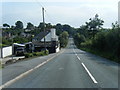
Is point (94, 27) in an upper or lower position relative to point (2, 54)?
upper

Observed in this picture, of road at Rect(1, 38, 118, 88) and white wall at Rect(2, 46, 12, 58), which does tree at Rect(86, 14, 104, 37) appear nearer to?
white wall at Rect(2, 46, 12, 58)

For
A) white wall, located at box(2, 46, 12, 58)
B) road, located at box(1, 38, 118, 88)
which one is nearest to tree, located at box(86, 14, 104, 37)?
white wall, located at box(2, 46, 12, 58)

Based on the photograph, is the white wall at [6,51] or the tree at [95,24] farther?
the tree at [95,24]

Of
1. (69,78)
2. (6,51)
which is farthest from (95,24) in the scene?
(69,78)

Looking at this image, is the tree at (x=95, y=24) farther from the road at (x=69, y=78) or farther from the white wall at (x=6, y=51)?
the road at (x=69, y=78)

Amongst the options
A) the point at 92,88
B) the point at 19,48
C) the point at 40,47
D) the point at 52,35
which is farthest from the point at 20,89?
the point at 52,35

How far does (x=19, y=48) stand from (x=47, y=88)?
64876 mm

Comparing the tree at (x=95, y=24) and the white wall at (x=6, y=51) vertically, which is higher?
the tree at (x=95, y=24)

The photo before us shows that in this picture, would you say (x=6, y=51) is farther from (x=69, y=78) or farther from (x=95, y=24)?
(x=95, y=24)

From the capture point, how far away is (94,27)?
123875mm

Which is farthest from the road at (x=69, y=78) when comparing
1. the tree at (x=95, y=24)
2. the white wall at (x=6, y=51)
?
the tree at (x=95, y=24)

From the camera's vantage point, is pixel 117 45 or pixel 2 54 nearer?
pixel 117 45

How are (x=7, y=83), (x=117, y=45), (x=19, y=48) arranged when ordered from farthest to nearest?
(x=19, y=48)
(x=117, y=45)
(x=7, y=83)

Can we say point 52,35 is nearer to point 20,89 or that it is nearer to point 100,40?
point 100,40
